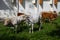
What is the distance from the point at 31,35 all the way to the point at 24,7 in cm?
1043

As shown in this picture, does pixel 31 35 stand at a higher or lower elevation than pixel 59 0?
lower

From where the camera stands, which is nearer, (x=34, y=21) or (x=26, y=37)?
(x=26, y=37)

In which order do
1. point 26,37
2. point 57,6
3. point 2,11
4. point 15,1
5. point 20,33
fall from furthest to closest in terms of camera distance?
point 57,6 < point 15,1 < point 2,11 < point 20,33 < point 26,37

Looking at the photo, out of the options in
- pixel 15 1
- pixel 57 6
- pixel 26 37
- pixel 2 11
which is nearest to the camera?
pixel 26 37

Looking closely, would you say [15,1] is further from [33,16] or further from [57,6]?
[33,16]

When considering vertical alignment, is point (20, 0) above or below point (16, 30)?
above

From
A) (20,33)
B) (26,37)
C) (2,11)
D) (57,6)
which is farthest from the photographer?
(57,6)

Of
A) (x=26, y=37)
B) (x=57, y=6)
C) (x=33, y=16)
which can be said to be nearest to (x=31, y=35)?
(x=26, y=37)

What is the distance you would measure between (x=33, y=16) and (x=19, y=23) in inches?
34.5

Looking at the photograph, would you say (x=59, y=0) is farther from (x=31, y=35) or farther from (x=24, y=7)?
(x=31, y=35)

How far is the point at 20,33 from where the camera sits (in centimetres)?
1330

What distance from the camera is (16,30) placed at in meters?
13.6

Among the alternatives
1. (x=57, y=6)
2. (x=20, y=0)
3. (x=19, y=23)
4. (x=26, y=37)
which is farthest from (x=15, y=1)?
(x=26, y=37)

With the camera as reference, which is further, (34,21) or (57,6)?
(57,6)
